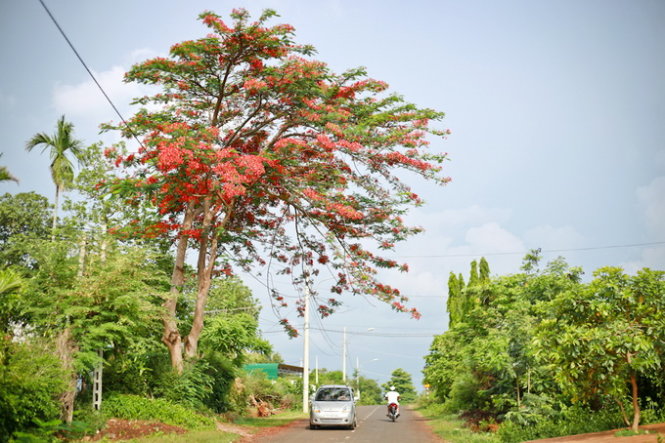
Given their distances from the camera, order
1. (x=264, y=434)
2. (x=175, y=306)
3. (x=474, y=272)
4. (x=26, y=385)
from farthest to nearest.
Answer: (x=474, y=272) → (x=175, y=306) → (x=264, y=434) → (x=26, y=385)

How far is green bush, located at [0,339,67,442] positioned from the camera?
10805mm

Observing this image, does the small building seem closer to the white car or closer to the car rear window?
the car rear window

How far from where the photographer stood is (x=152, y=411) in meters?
17.3

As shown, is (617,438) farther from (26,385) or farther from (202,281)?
(202,281)

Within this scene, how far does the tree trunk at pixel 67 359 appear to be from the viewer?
14.2 m

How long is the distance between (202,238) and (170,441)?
8.12 meters

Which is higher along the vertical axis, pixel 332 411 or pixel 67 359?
pixel 67 359

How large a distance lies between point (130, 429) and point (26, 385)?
5002mm

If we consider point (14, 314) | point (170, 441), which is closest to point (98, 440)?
point (170, 441)

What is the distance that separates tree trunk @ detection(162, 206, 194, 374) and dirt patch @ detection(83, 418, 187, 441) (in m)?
3.73

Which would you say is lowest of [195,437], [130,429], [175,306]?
[195,437]

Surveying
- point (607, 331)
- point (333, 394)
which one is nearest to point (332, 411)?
point (333, 394)

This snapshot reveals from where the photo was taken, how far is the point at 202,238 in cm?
2105

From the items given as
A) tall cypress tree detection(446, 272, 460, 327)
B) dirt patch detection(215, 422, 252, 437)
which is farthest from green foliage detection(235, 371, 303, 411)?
tall cypress tree detection(446, 272, 460, 327)
